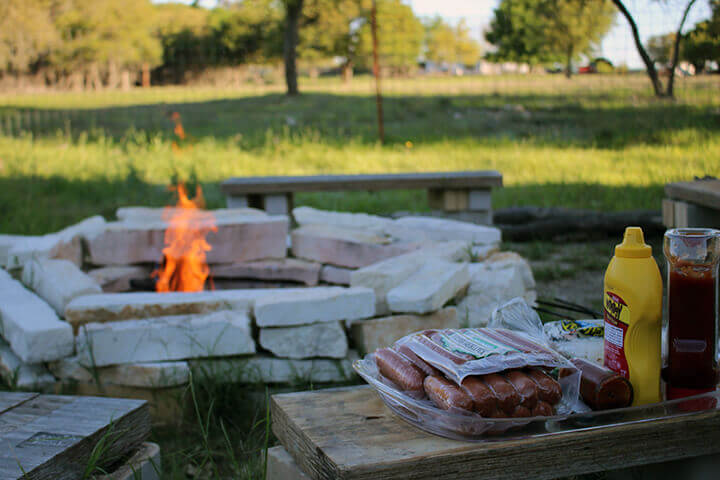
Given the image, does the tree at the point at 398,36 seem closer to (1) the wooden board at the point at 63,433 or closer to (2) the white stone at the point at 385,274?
(2) the white stone at the point at 385,274

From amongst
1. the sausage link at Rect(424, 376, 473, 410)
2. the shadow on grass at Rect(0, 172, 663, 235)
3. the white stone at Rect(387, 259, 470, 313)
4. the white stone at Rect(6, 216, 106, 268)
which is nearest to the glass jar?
the sausage link at Rect(424, 376, 473, 410)

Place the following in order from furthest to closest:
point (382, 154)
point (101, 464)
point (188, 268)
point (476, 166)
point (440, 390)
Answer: point (382, 154), point (476, 166), point (188, 268), point (101, 464), point (440, 390)

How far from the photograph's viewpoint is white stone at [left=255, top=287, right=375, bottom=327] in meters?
2.69

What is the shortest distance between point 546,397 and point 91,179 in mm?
6328

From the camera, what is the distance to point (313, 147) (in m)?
8.66

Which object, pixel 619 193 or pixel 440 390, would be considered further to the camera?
pixel 619 193

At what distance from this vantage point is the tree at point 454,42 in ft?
39.8

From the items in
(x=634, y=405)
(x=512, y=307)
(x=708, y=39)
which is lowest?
(x=634, y=405)

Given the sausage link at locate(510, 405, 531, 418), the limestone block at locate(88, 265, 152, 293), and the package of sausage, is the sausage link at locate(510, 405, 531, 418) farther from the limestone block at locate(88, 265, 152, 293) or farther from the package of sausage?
the limestone block at locate(88, 265, 152, 293)

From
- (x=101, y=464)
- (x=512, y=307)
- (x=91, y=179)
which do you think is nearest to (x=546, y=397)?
(x=512, y=307)

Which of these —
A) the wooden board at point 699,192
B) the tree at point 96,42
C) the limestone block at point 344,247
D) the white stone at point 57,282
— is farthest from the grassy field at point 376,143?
the wooden board at point 699,192

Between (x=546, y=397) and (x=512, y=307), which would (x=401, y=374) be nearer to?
(x=546, y=397)

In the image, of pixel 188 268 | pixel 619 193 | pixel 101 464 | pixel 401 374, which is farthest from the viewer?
pixel 619 193

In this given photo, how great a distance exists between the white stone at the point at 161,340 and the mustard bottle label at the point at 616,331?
1637 millimetres
